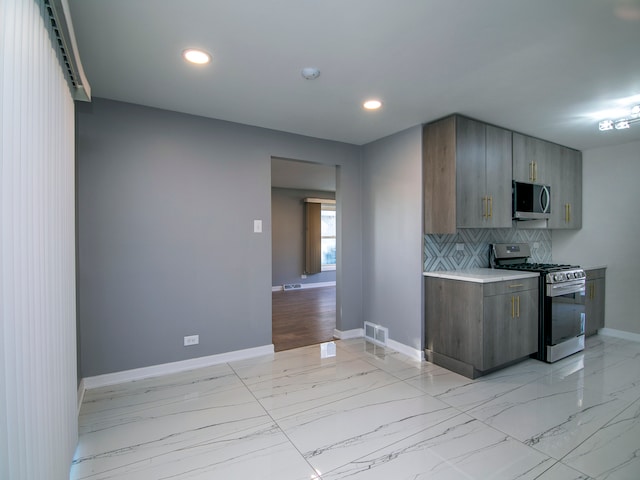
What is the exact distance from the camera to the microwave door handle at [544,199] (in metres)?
3.87

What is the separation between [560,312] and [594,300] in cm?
132

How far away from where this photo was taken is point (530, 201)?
3729 mm

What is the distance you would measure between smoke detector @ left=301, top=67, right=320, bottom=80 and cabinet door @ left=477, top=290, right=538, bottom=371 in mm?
2378

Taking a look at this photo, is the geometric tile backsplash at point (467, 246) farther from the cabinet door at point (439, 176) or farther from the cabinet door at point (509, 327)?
the cabinet door at point (509, 327)

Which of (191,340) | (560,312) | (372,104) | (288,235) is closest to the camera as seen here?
(372,104)

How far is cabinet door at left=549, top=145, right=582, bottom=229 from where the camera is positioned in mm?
4188

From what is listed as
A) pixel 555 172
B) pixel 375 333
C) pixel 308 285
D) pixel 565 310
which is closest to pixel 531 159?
pixel 555 172

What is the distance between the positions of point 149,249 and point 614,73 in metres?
4.01

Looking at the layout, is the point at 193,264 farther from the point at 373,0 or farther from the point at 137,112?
the point at 373,0

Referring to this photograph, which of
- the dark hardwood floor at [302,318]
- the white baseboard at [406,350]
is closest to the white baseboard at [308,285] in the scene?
the dark hardwood floor at [302,318]

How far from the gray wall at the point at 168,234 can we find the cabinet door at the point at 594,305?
4.02 meters

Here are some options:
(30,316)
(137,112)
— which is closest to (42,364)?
(30,316)

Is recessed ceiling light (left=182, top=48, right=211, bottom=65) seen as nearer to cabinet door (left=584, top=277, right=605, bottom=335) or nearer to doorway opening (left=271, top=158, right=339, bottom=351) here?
doorway opening (left=271, top=158, right=339, bottom=351)

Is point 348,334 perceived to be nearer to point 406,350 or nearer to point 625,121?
point 406,350
